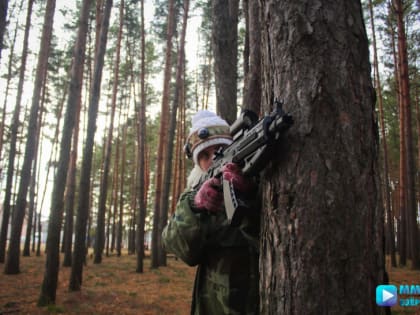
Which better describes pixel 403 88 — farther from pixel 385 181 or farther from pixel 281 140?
pixel 281 140

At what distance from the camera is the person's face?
2.48 meters

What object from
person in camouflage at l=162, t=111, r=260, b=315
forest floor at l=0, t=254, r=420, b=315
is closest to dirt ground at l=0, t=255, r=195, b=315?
forest floor at l=0, t=254, r=420, b=315

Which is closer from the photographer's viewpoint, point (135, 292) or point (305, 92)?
point (305, 92)

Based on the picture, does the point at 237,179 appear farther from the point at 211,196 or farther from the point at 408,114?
the point at 408,114

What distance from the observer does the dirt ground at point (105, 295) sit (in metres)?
7.00

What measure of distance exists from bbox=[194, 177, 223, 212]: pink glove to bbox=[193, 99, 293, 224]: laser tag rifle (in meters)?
0.06

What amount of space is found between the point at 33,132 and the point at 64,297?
602 centimetres

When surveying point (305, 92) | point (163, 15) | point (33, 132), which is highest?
point (163, 15)

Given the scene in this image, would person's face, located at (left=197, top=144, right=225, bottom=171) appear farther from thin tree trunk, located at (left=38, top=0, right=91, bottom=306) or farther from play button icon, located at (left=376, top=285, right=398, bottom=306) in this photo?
thin tree trunk, located at (left=38, top=0, right=91, bottom=306)

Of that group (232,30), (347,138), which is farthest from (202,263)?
(232,30)

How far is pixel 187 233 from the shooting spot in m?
2.05

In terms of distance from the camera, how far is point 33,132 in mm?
11180

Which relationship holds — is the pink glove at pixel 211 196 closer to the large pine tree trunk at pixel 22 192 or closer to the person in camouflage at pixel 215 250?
the person in camouflage at pixel 215 250

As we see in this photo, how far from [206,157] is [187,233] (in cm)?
69
